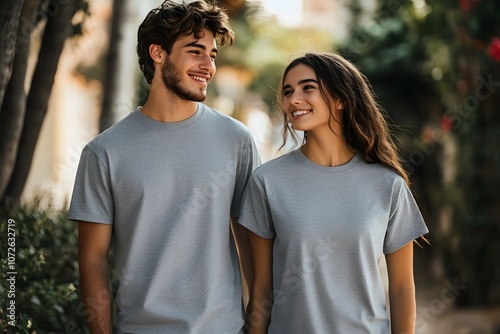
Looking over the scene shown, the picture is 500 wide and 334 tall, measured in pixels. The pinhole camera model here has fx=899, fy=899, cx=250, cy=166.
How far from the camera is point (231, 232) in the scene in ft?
11.6

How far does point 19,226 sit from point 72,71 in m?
13.0

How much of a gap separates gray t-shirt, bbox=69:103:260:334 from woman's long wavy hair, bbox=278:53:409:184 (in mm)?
489

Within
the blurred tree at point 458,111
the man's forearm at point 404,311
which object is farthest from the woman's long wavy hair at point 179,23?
the blurred tree at point 458,111

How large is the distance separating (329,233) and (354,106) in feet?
1.72

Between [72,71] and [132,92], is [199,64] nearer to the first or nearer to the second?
[132,92]

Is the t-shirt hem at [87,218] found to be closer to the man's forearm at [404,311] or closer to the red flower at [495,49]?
the man's forearm at [404,311]

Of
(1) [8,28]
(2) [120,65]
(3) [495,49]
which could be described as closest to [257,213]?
(1) [8,28]

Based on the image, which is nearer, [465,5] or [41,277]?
[41,277]

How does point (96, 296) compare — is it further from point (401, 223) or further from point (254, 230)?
point (401, 223)

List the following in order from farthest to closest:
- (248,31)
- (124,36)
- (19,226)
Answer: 1. (248,31)
2. (124,36)
3. (19,226)

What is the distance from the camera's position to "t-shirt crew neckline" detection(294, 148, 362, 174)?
11.2 feet

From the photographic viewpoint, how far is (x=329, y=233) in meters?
3.25

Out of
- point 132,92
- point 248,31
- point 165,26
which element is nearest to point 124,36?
point 132,92

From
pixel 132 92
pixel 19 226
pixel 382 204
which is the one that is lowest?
pixel 19 226
